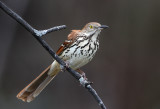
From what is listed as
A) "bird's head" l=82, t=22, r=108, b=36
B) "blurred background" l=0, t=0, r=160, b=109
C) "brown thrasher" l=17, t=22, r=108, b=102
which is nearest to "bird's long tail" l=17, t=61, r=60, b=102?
"brown thrasher" l=17, t=22, r=108, b=102

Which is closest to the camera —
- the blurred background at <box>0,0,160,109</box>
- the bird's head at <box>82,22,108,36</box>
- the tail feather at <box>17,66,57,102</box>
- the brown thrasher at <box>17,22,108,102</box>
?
the tail feather at <box>17,66,57,102</box>

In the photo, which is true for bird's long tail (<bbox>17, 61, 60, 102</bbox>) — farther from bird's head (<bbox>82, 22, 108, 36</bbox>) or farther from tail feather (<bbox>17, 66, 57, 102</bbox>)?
bird's head (<bbox>82, 22, 108, 36</bbox>)

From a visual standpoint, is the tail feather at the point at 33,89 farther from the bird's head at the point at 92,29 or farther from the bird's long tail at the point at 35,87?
the bird's head at the point at 92,29

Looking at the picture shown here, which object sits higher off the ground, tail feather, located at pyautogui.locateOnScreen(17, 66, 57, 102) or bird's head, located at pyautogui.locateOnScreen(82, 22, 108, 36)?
bird's head, located at pyautogui.locateOnScreen(82, 22, 108, 36)

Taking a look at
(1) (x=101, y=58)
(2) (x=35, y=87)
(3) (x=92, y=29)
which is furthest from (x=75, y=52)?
(1) (x=101, y=58)

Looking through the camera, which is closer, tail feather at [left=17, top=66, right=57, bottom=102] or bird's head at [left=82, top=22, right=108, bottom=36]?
tail feather at [left=17, top=66, right=57, bottom=102]

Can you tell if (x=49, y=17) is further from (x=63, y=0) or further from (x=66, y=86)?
(x=66, y=86)

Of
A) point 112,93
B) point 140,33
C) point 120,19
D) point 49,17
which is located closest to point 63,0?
point 49,17

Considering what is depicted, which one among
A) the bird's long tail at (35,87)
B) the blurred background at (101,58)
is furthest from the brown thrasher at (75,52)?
the blurred background at (101,58)

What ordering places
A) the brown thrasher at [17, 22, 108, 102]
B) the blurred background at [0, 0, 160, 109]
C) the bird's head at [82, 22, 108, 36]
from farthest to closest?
A: the blurred background at [0, 0, 160, 109] → the bird's head at [82, 22, 108, 36] → the brown thrasher at [17, 22, 108, 102]
